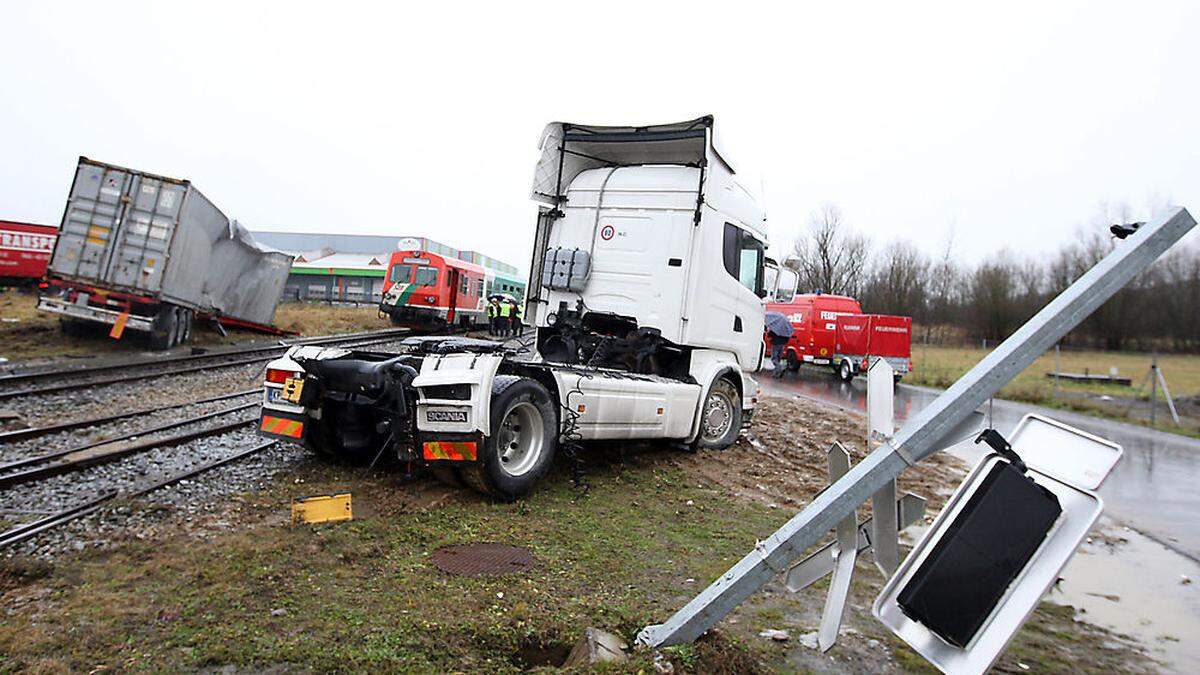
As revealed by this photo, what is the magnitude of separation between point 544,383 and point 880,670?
3.40 meters

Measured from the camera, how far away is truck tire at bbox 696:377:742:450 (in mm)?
8438

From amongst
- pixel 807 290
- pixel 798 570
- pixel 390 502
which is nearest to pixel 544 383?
pixel 390 502

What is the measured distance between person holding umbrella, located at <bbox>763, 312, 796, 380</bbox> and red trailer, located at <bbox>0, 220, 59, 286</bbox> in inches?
1060

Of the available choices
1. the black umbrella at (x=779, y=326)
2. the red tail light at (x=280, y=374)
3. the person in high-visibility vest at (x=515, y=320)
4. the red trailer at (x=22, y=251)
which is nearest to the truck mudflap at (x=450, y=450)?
the red tail light at (x=280, y=374)

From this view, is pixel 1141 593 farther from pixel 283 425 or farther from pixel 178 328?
pixel 178 328

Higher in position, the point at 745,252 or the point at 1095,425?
the point at 745,252

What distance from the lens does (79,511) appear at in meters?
4.78

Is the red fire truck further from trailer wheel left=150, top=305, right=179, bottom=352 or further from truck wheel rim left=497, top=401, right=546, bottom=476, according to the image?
truck wheel rim left=497, top=401, right=546, bottom=476

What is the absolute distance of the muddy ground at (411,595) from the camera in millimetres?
2998

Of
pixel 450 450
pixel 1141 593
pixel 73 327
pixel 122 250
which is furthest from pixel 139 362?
pixel 1141 593

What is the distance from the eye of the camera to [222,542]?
4363 millimetres

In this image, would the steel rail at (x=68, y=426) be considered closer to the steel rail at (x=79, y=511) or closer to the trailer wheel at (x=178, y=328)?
the steel rail at (x=79, y=511)

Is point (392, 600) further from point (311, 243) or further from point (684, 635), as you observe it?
point (311, 243)

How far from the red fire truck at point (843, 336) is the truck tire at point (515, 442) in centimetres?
1760
